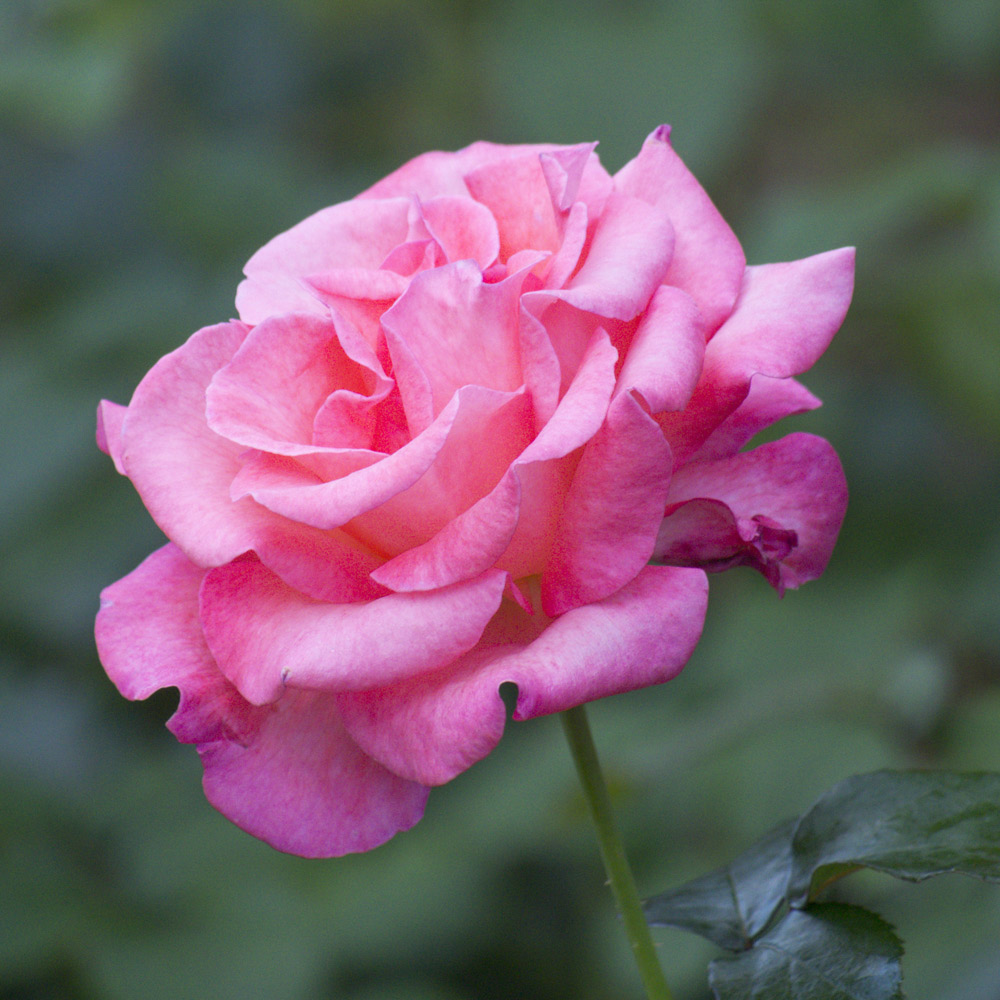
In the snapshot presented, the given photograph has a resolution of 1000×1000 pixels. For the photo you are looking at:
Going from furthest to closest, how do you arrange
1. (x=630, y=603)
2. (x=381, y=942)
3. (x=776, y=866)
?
(x=381, y=942), (x=776, y=866), (x=630, y=603)

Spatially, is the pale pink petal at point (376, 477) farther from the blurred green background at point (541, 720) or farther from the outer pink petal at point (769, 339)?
the blurred green background at point (541, 720)

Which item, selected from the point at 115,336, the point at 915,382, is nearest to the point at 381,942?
the point at 115,336

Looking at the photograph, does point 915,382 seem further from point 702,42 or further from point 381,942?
point 381,942

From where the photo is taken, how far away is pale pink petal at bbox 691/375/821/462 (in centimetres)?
52

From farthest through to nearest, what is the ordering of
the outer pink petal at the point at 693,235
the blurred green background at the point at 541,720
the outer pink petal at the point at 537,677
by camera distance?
the blurred green background at the point at 541,720 < the outer pink petal at the point at 693,235 < the outer pink petal at the point at 537,677

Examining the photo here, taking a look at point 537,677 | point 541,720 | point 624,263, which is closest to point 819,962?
point 537,677

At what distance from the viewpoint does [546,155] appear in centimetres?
51

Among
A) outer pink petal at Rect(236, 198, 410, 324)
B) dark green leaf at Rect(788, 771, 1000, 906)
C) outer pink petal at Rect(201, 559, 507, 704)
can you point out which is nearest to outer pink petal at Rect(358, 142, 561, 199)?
outer pink petal at Rect(236, 198, 410, 324)

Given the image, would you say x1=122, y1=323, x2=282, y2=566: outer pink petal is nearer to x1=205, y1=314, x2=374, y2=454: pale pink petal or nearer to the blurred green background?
x1=205, y1=314, x2=374, y2=454: pale pink petal

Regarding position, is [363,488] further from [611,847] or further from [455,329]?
[611,847]

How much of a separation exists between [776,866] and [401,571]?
241 millimetres

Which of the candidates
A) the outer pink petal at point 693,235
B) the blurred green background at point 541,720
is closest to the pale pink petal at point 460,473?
the outer pink petal at point 693,235

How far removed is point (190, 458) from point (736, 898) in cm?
33

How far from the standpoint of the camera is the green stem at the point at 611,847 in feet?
1.56
